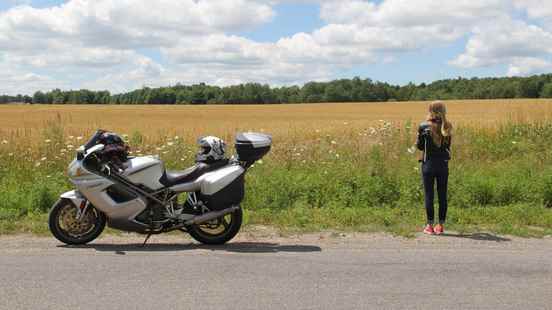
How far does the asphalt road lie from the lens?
4.83 meters

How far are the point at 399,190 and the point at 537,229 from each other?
2.62m

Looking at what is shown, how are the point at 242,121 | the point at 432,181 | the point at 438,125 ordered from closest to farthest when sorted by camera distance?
the point at 438,125
the point at 432,181
the point at 242,121

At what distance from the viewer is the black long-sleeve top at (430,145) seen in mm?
7949

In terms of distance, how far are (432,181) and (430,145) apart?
0.53 meters

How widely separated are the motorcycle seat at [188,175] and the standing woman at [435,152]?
278 cm

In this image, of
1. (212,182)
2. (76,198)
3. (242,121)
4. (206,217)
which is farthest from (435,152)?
(242,121)

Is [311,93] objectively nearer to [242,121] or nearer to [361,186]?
[242,121]

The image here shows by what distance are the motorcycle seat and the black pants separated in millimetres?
2821

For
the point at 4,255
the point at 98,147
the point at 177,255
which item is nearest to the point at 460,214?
the point at 177,255

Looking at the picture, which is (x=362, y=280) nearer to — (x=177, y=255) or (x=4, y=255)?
(x=177, y=255)

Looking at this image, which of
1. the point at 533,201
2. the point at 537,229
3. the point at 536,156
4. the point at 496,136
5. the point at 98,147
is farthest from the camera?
the point at 496,136

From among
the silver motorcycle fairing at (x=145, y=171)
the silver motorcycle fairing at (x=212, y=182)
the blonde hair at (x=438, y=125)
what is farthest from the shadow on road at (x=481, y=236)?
the silver motorcycle fairing at (x=145, y=171)

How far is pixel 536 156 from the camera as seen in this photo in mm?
13578

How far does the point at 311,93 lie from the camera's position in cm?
10188
